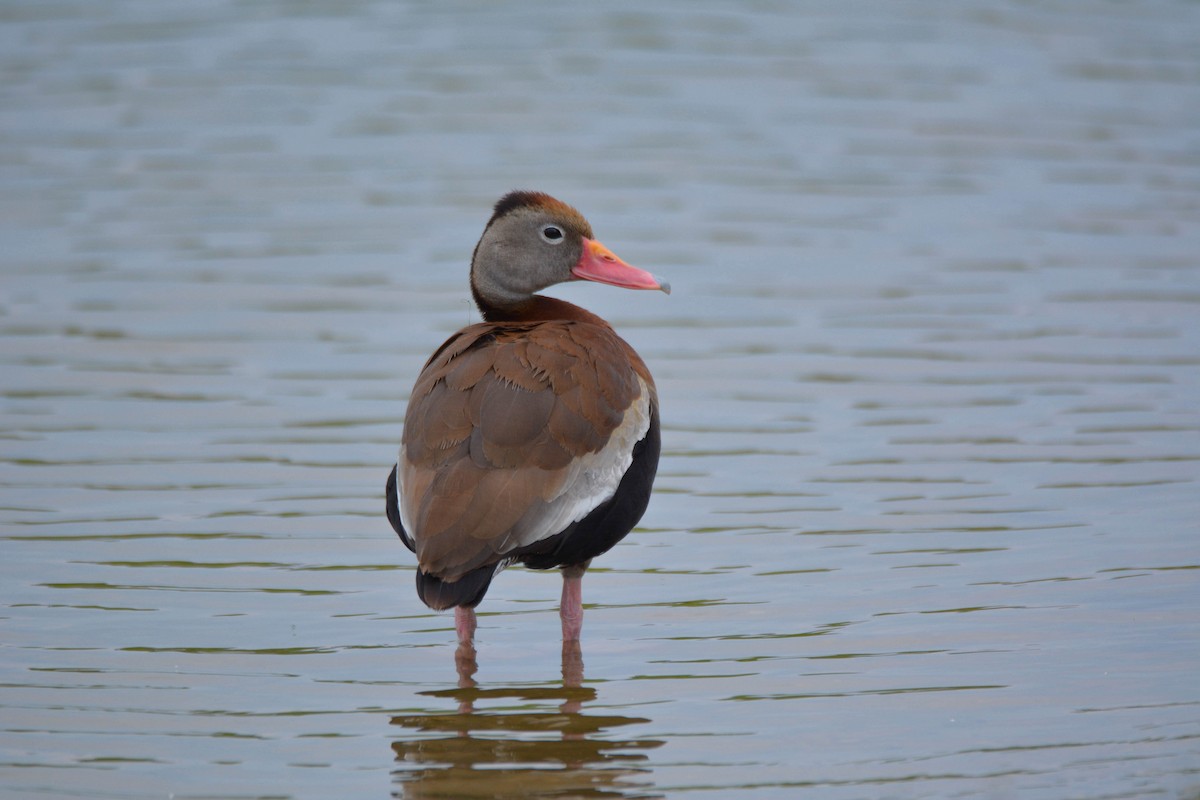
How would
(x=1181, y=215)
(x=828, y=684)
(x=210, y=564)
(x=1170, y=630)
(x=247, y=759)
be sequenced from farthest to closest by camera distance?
(x=1181, y=215) → (x=210, y=564) → (x=1170, y=630) → (x=828, y=684) → (x=247, y=759)

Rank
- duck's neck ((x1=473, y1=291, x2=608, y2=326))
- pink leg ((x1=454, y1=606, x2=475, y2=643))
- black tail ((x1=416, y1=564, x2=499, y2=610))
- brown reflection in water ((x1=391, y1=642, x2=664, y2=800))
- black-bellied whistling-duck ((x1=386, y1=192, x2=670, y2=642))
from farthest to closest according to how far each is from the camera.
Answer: duck's neck ((x1=473, y1=291, x2=608, y2=326)) < pink leg ((x1=454, y1=606, x2=475, y2=643)) < black-bellied whistling-duck ((x1=386, y1=192, x2=670, y2=642)) < black tail ((x1=416, y1=564, x2=499, y2=610)) < brown reflection in water ((x1=391, y1=642, x2=664, y2=800))

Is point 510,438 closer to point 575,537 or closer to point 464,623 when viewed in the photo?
point 575,537

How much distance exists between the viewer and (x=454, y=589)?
598 centimetres

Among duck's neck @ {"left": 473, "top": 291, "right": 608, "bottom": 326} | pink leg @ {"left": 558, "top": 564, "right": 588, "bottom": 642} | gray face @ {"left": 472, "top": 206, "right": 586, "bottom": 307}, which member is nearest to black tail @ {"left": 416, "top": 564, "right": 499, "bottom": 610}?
pink leg @ {"left": 558, "top": 564, "right": 588, "bottom": 642}

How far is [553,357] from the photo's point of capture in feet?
22.0

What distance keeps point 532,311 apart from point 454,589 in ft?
6.54

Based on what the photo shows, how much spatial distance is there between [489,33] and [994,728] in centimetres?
1396

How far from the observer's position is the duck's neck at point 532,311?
766 centimetres

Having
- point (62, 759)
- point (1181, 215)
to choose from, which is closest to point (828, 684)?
point (62, 759)

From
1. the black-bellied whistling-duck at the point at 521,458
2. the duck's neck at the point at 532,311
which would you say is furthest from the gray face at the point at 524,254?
the black-bellied whistling-duck at the point at 521,458

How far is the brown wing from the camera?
6.11 meters

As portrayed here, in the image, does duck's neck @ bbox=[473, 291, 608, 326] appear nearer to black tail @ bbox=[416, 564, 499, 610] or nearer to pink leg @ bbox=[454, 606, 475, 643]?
pink leg @ bbox=[454, 606, 475, 643]

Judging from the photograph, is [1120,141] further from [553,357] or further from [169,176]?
[553,357]

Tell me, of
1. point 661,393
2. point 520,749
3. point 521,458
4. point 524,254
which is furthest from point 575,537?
point 661,393
